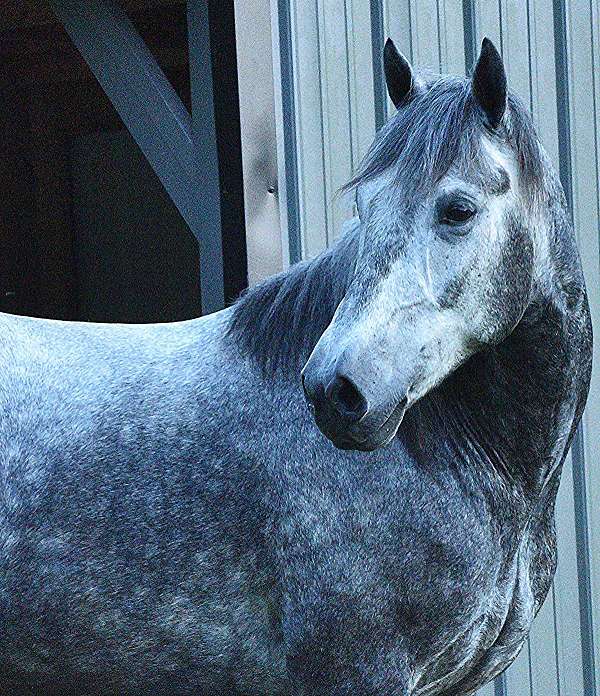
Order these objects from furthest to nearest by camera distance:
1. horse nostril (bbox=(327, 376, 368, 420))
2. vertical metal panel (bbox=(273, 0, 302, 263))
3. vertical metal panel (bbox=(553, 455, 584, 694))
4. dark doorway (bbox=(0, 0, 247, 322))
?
dark doorway (bbox=(0, 0, 247, 322)), vertical metal panel (bbox=(553, 455, 584, 694)), vertical metal panel (bbox=(273, 0, 302, 263)), horse nostril (bbox=(327, 376, 368, 420))

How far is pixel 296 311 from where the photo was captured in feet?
7.34

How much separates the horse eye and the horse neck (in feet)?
0.83

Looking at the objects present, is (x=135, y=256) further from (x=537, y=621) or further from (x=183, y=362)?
(x=183, y=362)

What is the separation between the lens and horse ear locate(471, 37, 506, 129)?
1.96 metres

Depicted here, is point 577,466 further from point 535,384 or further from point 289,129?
point 535,384

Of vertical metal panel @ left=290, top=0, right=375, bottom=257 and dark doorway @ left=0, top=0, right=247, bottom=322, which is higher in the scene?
vertical metal panel @ left=290, top=0, right=375, bottom=257

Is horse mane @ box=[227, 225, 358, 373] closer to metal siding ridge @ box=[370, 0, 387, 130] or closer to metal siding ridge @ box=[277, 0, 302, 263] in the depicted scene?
metal siding ridge @ box=[277, 0, 302, 263]

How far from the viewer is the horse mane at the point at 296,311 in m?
2.21

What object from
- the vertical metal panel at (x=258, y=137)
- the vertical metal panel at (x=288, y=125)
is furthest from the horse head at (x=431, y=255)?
the vertical metal panel at (x=288, y=125)

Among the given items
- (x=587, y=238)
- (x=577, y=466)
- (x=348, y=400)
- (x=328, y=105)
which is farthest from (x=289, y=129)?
(x=348, y=400)

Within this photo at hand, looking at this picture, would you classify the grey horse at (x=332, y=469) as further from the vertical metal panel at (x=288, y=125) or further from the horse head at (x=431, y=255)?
the vertical metal panel at (x=288, y=125)

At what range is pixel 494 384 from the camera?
7.13 feet

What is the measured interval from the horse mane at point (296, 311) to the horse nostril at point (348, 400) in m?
0.41

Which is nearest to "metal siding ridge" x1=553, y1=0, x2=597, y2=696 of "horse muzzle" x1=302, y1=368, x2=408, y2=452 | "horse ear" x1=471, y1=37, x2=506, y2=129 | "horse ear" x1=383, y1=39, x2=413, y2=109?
"horse ear" x1=383, y1=39, x2=413, y2=109
